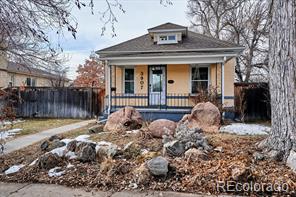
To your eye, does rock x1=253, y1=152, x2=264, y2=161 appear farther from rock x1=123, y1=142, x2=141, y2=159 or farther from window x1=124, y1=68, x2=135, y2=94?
window x1=124, y1=68, x2=135, y2=94

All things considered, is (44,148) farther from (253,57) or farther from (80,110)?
(253,57)

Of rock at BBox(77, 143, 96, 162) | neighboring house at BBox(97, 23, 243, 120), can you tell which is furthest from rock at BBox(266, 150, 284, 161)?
neighboring house at BBox(97, 23, 243, 120)

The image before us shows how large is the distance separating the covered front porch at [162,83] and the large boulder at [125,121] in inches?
121

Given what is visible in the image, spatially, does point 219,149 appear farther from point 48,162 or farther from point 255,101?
point 255,101

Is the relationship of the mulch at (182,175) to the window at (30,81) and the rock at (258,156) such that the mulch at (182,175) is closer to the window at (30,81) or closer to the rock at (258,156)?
the rock at (258,156)

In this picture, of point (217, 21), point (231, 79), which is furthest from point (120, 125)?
point (217, 21)

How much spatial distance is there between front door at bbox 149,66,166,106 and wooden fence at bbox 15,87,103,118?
3.50m

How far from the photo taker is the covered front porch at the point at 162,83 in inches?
591

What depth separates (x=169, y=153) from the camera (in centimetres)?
655

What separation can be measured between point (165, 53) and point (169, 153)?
8591 millimetres

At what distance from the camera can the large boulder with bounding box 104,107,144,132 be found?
10752mm

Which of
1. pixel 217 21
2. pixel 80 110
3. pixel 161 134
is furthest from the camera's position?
pixel 217 21

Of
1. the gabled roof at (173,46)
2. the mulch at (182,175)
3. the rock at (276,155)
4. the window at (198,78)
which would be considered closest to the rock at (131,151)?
the mulch at (182,175)

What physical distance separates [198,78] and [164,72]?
1925 millimetres
